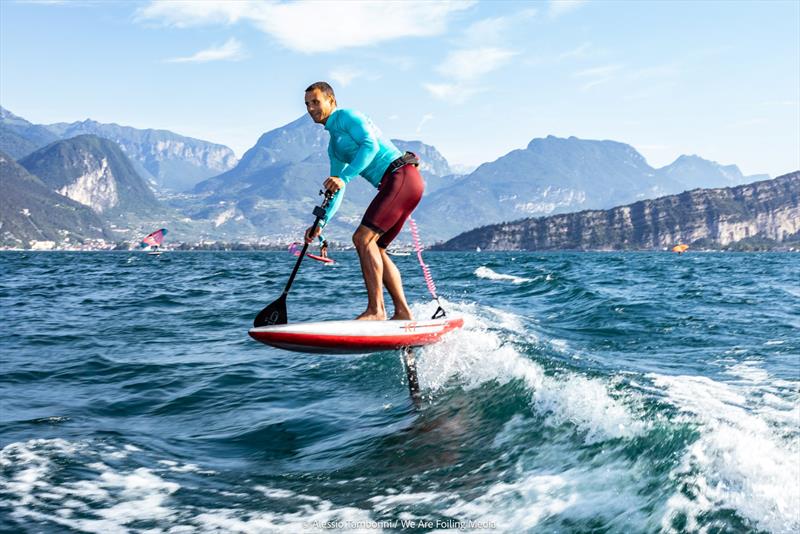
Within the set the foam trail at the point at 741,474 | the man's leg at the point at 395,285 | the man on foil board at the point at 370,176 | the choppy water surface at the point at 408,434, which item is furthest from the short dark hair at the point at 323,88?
the foam trail at the point at 741,474

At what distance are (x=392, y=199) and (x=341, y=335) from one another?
1.80 meters

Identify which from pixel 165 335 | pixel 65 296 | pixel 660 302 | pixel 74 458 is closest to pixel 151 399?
pixel 74 458

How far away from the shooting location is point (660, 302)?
23.3 m

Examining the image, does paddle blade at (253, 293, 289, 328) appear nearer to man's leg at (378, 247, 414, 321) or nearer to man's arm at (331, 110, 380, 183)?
man's leg at (378, 247, 414, 321)

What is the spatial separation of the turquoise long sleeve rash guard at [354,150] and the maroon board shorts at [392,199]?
0.22m

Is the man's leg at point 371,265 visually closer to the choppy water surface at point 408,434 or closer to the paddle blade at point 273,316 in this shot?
the paddle blade at point 273,316

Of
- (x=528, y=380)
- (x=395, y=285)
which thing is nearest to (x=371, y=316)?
(x=395, y=285)

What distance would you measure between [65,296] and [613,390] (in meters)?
26.1

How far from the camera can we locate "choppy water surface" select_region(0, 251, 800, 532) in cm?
520

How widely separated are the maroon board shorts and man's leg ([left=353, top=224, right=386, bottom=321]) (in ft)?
0.38

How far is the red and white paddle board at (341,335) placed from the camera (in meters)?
7.42

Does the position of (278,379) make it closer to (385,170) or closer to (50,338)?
(385,170)

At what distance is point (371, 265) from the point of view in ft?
26.4

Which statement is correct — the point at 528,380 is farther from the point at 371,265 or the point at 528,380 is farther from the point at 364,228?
the point at 364,228
